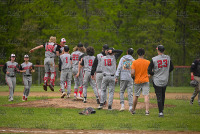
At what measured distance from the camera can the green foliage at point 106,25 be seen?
4047cm

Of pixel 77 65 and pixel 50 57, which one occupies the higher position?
pixel 50 57

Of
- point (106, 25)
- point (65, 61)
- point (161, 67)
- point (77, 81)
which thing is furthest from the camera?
point (106, 25)

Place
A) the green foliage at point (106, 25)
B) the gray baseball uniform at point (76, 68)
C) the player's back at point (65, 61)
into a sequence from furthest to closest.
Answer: the green foliage at point (106, 25), the gray baseball uniform at point (76, 68), the player's back at point (65, 61)

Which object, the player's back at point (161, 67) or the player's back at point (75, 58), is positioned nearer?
the player's back at point (161, 67)

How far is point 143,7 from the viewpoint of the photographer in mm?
42656

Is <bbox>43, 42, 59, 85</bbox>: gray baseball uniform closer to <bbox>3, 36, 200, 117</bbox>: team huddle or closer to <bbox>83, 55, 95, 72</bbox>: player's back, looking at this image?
<bbox>3, 36, 200, 117</bbox>: team huddle

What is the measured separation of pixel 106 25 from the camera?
42.6 m

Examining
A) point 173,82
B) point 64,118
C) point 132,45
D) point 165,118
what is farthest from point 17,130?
point 132,45

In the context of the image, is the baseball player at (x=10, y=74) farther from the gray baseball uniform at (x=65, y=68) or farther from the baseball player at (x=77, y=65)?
the baseball player at (x=77, y=65)

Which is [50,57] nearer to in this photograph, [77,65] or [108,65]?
[77,65]

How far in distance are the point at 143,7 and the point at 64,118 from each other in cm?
3318

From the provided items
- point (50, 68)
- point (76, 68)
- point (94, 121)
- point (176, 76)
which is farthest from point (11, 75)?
point (176, 76)

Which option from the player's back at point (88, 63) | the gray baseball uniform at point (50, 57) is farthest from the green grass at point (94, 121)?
the gray baseball uniform at point (50, 57)

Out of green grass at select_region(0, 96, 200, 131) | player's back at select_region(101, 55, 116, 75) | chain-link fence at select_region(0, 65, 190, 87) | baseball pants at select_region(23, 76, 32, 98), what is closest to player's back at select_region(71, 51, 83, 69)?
baseball pants at select_region(23, 76, 32, 98)
